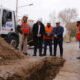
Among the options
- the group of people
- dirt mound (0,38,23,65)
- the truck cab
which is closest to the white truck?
the truck cab

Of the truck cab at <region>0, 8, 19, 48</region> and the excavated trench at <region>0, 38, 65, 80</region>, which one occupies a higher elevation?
the truck cab at <region>0, 8, 19, 48</region>

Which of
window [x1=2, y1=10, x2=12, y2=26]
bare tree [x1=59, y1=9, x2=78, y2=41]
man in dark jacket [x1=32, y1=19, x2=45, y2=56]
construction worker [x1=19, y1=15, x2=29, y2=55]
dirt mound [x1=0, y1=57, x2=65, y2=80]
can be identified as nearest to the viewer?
dirt mound [x1=0, y1=57, x2=65, y2=80]

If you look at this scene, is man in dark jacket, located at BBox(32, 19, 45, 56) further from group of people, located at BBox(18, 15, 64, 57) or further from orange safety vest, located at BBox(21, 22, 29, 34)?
orange safety vest, located at BBox(21, 22, 29, 34)

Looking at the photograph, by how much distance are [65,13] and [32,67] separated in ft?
170

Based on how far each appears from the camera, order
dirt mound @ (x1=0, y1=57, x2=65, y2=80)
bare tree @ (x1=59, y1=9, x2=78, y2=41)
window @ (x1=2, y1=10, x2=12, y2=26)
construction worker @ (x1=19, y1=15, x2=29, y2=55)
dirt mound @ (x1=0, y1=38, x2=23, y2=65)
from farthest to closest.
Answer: bare tree @ (x1=59, y1=9, x2=78, y2=41) < window @ (x1=2, y1=10, x2=12, y2=26) < construction worker @ (x1=19, y1=15, x2=29, y2=55) < dirt mound @ (x1=0, y1=38, x2=23, y2=65) < dirt mound @ (x1=0, y1=57, x2=65, y2=80)

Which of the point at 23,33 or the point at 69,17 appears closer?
the point at 23,33

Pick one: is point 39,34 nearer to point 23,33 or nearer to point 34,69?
point 23,33

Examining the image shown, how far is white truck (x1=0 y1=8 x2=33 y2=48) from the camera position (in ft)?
37.7

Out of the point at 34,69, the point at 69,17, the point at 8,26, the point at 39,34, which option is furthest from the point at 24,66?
the point at 69,17

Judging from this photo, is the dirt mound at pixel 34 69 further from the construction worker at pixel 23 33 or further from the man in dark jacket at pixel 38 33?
the construction worker at pixel 23 33

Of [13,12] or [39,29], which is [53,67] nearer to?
[39,29]

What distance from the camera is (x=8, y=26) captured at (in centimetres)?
1171

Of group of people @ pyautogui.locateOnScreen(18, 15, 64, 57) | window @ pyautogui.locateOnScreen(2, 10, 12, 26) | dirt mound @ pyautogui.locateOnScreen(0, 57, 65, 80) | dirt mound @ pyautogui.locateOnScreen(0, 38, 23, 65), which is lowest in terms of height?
dirt mound @ pyautogui.locateOnScreen(0, 57, 65, 80)

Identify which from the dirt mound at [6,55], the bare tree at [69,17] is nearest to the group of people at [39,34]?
the dirt mound at [6,55]
